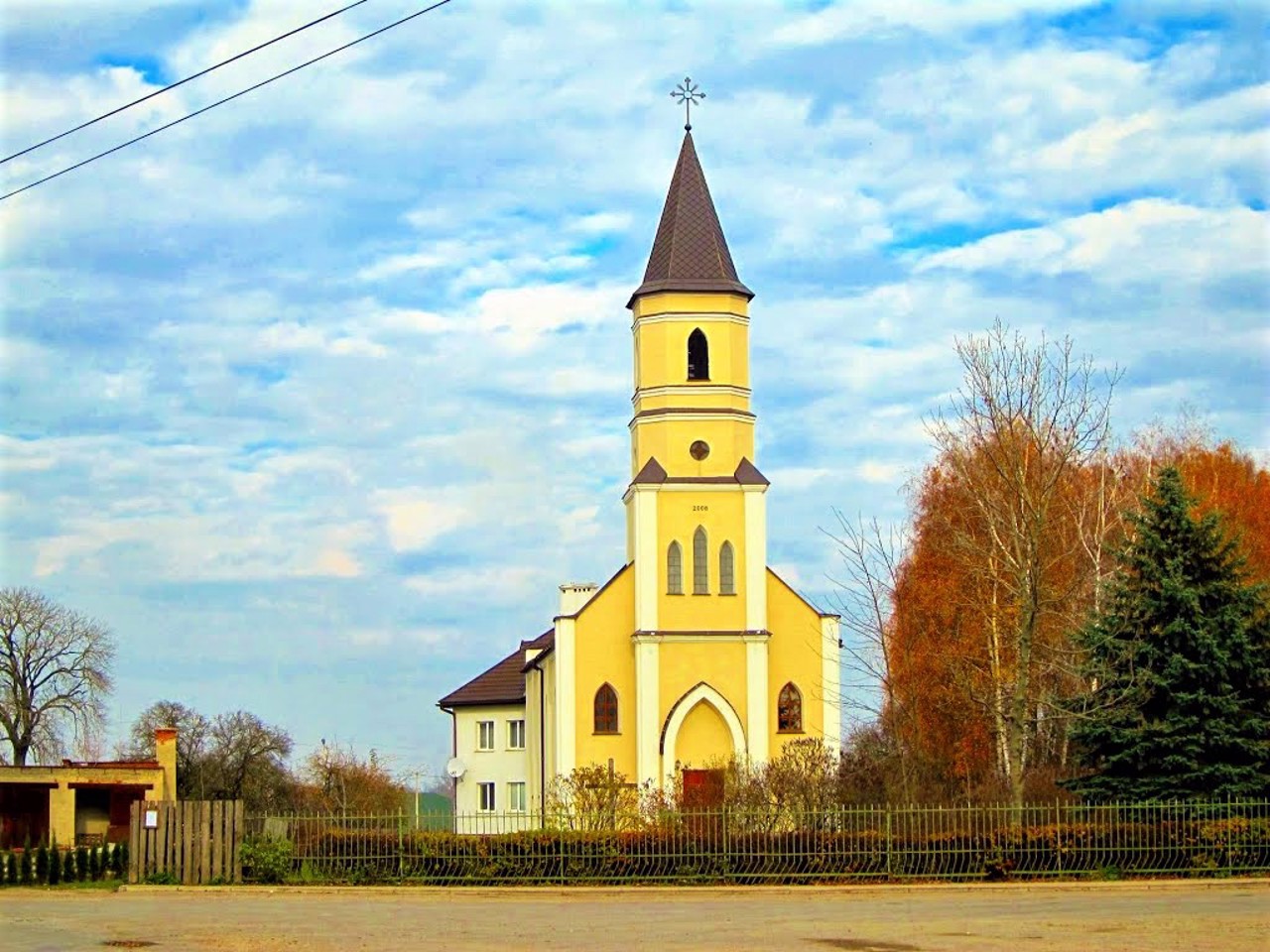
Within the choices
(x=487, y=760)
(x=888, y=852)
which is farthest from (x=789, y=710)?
(x=888, y=852)

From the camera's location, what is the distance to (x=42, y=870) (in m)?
32.6

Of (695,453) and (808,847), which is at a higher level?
(695,453)

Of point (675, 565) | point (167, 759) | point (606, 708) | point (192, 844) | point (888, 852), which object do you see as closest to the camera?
point (888, 852)

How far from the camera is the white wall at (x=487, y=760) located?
185 ft

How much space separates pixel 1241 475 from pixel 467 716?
26878mm

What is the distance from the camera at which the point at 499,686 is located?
59750mm

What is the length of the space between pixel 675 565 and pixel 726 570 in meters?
1.40

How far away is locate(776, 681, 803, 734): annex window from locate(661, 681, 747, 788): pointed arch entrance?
130cm

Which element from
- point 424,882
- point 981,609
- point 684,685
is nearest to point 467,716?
point 684,685

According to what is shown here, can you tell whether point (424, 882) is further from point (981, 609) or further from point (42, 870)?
point (981, 609)

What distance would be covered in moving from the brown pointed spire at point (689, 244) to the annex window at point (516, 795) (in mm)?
16437

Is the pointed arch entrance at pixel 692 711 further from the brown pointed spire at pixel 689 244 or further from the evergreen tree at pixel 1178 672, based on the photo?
the evergreen tree at pixel 1178 672

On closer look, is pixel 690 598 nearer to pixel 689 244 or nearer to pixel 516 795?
pixel 689 244

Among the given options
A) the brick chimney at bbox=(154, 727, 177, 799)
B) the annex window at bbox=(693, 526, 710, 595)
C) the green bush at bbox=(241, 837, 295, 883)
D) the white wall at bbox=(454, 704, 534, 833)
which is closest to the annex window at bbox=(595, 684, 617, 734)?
the annex window at bbox=(693, 526, 710, 595)
